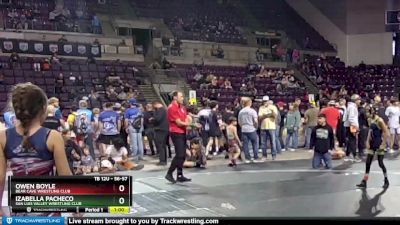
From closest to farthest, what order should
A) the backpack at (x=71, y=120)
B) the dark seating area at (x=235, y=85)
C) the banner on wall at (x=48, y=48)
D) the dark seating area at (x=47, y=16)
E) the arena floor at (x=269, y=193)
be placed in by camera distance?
the arena floor at (x=269, y=193), the backpack at (x=71, y=120), the dark seating area at (x=235, y=85), the banner on wall at (x=48, y=48), the dark seating area at (x=47, y=16)

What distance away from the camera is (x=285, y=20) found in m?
8.83

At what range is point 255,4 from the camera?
24.1ft

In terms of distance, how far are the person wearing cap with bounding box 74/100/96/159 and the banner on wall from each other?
3.60 m

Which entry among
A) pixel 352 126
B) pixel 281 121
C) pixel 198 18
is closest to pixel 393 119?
pixel 352 126

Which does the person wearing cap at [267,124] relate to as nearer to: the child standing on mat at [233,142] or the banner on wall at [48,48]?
the child standing on mat at [233,142]

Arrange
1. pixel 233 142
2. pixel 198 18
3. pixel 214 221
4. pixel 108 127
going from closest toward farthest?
pixel 214 221 → pixel 108 127 → pixel 233 142 → pixel 198 18

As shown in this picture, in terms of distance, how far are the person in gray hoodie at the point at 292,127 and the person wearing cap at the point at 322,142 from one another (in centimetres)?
207

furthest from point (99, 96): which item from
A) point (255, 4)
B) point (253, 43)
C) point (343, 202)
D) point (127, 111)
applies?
point (343, 202)

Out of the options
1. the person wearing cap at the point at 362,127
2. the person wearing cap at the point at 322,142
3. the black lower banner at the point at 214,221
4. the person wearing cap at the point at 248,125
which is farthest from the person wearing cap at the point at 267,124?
Result: the black lower banner at the point at 214,221

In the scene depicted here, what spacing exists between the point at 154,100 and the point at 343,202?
4.06 m

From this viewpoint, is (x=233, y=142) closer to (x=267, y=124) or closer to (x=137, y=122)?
(x=267, y=124)

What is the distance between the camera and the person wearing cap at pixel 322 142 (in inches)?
265

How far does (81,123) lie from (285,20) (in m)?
4.42

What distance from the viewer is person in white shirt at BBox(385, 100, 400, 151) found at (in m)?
8.53
